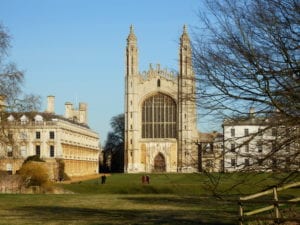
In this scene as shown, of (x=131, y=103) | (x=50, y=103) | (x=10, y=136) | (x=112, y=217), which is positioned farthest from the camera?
(x=131, y=103)

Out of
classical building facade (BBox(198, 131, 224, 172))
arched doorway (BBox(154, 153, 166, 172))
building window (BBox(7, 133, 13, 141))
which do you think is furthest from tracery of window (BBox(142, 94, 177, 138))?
classical building facade (BBox(198, 131, 224, 172))

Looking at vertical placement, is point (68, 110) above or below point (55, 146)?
above

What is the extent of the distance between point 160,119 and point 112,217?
6335 cm

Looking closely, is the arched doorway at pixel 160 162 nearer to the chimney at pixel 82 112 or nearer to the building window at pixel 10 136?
the chimney at pixel 82 112

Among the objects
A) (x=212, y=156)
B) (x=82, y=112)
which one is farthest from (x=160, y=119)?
(x=212, y=156)

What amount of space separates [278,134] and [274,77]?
44.0 inches

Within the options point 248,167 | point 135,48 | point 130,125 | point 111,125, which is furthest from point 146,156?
point 248,167

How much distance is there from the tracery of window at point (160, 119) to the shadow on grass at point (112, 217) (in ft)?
196

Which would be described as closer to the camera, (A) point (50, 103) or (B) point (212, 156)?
(B) point (212, 156)

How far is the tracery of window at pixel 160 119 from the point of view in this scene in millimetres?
80188

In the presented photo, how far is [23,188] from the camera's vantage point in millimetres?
37812

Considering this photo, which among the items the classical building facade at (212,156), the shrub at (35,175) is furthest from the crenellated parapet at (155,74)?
the classical building facade at (212,156)

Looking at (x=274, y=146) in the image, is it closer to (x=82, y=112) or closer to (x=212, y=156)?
(x=212, y=156)

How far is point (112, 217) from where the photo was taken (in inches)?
679
